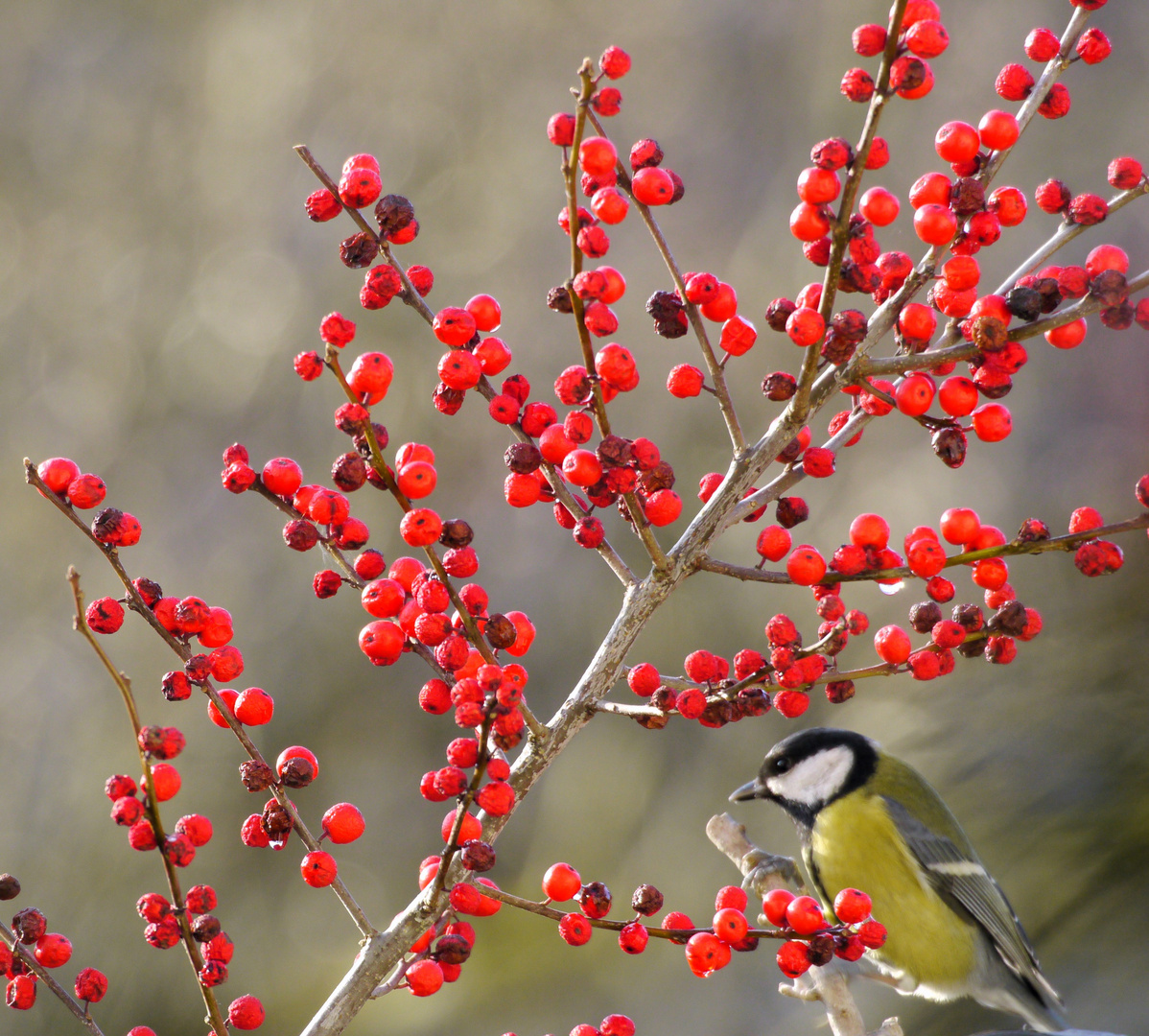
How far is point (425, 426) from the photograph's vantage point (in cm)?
156

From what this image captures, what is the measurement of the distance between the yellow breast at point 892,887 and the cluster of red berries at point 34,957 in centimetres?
79

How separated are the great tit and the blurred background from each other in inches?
5.8

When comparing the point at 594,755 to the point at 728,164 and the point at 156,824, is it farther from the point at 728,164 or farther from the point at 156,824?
the point at 156,824

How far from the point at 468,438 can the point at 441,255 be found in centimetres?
29

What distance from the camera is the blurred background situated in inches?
53.1

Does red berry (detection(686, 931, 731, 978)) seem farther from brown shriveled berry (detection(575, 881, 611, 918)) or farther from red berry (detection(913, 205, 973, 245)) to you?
red berry (detection(913, 205, 973, 245))

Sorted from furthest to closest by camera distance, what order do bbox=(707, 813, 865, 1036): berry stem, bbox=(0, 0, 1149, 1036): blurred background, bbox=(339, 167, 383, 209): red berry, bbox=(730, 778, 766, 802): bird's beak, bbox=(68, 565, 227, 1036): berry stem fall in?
bbox=(0, 0, 1149, 1036): blurred background
bbox=(730, 778, 766, 802): bird's beak
bbox=(707, 813, 865, 1036): berry stem
bbox=(339, 167, 383, 209): red berry
bbox=(68, 565, 227, 1036): berry stem

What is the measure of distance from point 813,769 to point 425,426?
77cm

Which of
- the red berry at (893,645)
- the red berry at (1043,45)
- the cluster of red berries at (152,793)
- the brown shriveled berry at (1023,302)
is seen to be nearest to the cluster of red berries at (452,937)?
the cluster of red berries at (152,793)

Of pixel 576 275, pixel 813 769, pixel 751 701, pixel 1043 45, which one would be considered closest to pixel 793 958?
pixel 751 701

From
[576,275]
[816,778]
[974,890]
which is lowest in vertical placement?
[974,890]

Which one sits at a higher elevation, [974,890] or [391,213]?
[391,213]

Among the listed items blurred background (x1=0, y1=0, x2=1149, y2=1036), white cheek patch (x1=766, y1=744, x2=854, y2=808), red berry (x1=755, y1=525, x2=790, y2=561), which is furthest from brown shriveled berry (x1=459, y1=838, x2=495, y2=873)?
blurred background (x1=0, y1=0, x2=1149, y2=1036)

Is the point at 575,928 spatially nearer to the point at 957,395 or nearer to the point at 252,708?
the point at 252,708
